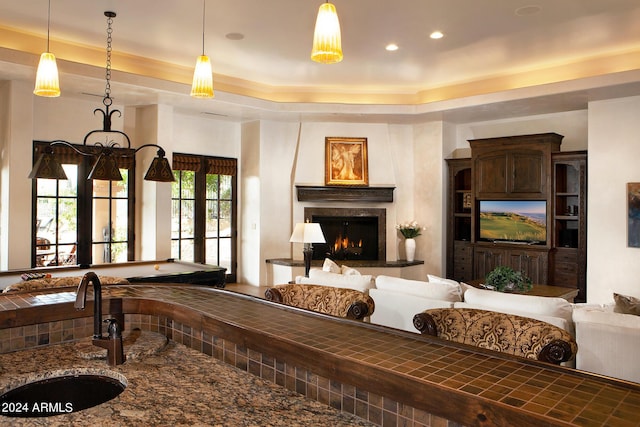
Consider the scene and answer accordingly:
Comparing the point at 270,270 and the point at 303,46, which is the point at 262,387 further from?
the point at 270,270

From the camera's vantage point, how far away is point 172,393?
1.51 metres

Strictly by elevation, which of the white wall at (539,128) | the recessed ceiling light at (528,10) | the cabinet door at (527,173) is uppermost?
A: the recessed ceiling light at (528,10)

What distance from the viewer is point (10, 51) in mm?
5324

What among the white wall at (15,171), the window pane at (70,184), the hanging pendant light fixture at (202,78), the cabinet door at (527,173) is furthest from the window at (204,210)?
the cabinet door at (527,173)

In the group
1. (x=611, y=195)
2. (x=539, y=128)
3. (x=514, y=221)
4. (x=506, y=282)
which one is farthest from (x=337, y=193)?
(x=611, y=195)

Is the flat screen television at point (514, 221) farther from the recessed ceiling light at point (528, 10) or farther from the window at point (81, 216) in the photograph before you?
the window at point (81, 216)

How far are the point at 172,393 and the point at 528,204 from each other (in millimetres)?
7206

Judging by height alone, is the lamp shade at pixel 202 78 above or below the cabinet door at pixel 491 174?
above

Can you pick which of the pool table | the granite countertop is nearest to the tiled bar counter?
the granite countertop

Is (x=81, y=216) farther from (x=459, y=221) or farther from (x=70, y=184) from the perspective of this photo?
(x=459, y=221)

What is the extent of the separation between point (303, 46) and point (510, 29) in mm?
2426

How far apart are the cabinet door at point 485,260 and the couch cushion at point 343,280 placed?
12.9ft

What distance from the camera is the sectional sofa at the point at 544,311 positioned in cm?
311

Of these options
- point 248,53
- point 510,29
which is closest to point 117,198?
point 248,53
